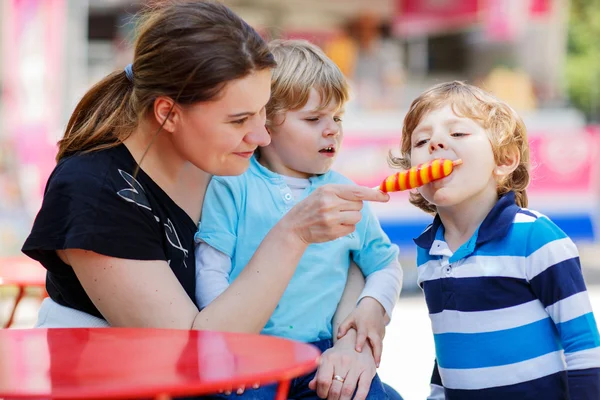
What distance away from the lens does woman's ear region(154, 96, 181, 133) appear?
2.01 m

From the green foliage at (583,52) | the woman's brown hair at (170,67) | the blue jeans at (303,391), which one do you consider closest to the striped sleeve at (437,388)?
the blue jeans at (303,391)

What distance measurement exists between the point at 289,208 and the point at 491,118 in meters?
0.57

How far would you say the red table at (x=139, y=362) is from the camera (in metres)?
1.29

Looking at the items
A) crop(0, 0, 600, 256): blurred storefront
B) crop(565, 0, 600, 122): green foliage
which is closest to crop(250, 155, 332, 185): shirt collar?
crop(0, 0, 600, 256): blurred storefront

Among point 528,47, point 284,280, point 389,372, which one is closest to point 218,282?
point 284,280

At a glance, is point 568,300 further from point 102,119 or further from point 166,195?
point 102,119

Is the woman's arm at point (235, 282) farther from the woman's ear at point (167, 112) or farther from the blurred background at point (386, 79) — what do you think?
the blurred background at point (386, 79)

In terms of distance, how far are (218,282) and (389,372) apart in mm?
3015

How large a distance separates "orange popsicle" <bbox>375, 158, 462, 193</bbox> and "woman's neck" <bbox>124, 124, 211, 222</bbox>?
1.73 feet

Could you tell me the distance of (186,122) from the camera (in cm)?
201

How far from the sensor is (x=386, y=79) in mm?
8062

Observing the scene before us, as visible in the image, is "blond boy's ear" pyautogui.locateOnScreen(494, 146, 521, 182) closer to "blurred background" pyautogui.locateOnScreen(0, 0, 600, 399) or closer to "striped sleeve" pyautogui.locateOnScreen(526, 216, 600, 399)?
"striped sleeve" pyautogui.locateOnScreen(526, 216, 600, 399)

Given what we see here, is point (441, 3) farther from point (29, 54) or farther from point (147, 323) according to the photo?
point (147, 323)

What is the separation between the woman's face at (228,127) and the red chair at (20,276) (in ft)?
3.30
